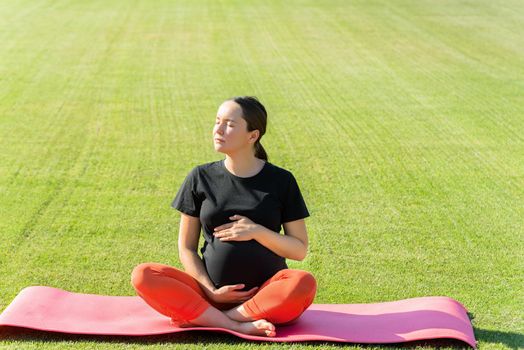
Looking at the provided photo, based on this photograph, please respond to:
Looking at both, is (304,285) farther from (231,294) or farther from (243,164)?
(243,164)

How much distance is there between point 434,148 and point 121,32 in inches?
369

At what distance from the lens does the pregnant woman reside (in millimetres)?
4422

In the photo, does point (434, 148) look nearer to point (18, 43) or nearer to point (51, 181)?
point (51, 181)

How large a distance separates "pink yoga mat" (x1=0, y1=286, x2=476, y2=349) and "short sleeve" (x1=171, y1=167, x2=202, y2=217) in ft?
1.87

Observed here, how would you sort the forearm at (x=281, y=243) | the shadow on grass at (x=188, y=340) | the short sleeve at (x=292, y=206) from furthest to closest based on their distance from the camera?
the short sleeve at (x=292, y=206) → the forearm at (x=281, y=243) → the shadow on grass at (x=188, y=340)

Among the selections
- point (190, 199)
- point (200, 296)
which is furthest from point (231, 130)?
point (200, 296)

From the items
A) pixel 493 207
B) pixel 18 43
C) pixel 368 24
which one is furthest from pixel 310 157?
pixel 368 24

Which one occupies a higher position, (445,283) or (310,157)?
(445,283)

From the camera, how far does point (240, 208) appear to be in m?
4.52

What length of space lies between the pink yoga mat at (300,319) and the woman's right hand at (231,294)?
18 cm

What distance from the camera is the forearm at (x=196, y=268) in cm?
460

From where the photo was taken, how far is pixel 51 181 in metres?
7.88

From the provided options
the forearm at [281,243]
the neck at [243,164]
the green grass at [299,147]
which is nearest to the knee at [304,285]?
the forearm at [281,243]

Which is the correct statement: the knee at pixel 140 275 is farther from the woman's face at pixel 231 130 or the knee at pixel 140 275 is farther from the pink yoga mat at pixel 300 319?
the woman's face at pixel 231 130
